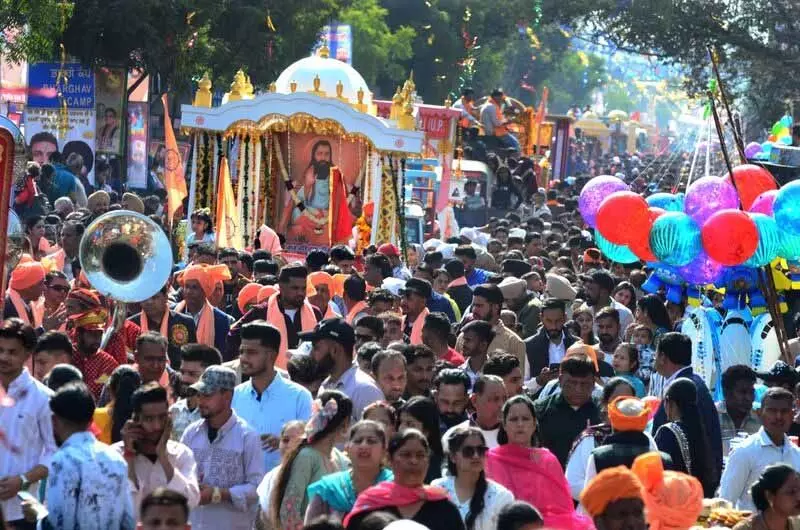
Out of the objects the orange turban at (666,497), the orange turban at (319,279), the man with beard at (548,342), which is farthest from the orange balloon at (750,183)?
the orange turban at (666,497)

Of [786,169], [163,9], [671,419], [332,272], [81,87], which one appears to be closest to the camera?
[671,419]

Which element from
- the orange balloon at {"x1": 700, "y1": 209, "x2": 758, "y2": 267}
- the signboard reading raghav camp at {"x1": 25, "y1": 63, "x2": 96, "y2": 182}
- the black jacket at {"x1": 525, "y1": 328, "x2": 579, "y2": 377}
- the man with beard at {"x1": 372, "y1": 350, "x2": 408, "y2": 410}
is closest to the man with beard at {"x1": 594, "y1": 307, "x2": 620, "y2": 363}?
the black jacket at {"x1": 525, "y1": 328, "x2": 579, "y2": 377}

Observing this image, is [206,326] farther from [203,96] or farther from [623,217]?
[203,96]

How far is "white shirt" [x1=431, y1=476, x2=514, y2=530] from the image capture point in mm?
7332

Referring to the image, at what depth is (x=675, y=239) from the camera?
13195 mm

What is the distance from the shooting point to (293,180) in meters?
23.1

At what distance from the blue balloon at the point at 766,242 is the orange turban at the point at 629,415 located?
15.9 feet

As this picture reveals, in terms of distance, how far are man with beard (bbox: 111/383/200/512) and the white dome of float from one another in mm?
15563

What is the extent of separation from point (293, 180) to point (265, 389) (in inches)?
569

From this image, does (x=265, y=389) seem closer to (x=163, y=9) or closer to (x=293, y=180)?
(x=293, y=180)

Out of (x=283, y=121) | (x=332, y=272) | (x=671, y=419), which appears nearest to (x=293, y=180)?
(x=283, y=121)

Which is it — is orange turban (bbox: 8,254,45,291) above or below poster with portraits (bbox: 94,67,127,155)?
below

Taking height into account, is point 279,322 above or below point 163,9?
below

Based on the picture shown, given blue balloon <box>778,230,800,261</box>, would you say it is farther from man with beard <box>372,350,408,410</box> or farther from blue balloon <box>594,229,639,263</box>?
man with beard <box>372,350,408,410</box>
